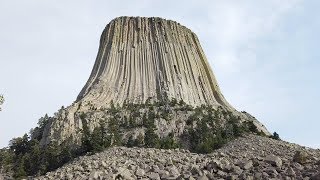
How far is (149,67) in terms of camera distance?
72062 mm

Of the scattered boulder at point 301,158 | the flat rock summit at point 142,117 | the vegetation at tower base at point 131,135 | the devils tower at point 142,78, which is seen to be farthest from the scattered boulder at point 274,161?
the devils tower at point 142,78

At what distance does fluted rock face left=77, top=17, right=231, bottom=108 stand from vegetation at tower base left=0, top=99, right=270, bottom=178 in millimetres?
4334

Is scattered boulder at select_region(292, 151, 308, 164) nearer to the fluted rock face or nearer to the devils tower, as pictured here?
the devils tower

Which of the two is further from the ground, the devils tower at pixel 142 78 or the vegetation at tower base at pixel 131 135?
the devils tower at pixel 142 78

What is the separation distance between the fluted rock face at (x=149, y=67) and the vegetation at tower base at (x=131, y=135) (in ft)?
14.2

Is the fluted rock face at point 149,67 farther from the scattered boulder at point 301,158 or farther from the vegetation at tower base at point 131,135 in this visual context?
the scattered boulder at point 301,158

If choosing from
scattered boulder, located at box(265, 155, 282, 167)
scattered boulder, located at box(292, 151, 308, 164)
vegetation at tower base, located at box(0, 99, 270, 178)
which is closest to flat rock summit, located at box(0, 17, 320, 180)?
vegetation at tower base, located at box(0, 99, 270, 178)

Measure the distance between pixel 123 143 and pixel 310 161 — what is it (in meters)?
35.5

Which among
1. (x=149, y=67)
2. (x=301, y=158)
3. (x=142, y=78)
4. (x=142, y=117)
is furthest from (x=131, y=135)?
(x=301, y=158)

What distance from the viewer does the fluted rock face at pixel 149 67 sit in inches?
2665

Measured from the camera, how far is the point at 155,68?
72.1 metres

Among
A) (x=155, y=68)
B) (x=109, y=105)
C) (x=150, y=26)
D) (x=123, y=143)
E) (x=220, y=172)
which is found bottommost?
(x=220, y=172)

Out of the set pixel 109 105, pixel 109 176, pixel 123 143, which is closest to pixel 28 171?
pixel 123 143

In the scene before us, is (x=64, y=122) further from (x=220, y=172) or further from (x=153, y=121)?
(x=220, y=172)
